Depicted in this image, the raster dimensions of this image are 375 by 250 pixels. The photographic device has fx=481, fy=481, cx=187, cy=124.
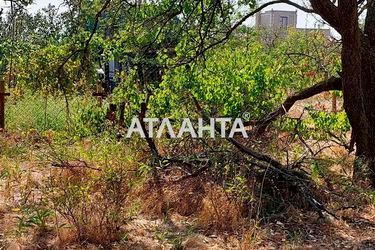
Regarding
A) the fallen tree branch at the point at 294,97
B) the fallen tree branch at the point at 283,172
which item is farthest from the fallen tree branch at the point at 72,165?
the fallen tree branch at the point at 294,97

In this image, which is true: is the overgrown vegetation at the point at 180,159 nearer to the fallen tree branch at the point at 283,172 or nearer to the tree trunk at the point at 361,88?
the fallen tree branch at the point at 283,172

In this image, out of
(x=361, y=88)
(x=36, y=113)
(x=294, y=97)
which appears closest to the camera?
(x=361, y=88)

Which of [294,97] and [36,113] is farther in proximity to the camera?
[36,113]

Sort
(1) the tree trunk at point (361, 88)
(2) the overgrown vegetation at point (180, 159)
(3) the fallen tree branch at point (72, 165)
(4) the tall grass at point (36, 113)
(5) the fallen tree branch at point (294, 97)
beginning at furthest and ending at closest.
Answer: (4) the tall grass at point (36, 113) < (5) the fallen tree branch at point (294, 97) < (1) the tree trunk at point (361, 88) < (3) the fallen tree branch at point (72, 165) < (2) the overgrown vegetation at point (180, 159)

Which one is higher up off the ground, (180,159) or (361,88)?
(361,88)

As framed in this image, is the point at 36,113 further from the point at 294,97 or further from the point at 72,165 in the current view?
the point at 294,97

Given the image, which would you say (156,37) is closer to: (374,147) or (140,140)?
(140,140)

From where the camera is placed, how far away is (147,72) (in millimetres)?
5586

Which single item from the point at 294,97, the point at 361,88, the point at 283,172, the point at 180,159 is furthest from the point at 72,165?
the point at 361,88

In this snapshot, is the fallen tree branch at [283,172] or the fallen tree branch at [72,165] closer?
the fallen tree branch at [283,172]

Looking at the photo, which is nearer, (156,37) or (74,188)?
(74,188)

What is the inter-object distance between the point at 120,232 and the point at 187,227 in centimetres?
59

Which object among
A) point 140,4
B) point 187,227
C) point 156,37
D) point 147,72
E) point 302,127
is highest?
point 140,4

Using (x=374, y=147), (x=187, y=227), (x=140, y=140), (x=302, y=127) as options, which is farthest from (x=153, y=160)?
(x=374, y=147)
